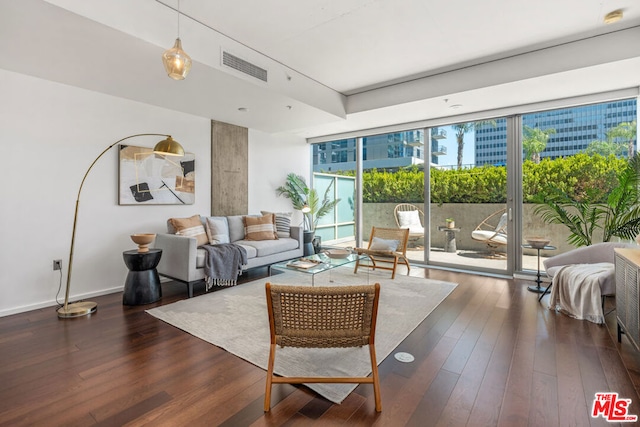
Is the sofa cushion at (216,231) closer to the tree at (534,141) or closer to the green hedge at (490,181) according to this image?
the green hedge at (490,181)

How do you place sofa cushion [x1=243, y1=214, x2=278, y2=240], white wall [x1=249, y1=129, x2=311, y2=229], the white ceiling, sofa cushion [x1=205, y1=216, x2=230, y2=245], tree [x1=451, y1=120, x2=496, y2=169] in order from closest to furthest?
1. the white ceiling
2. sofa cushion [x1=205, y1=216, x2=230, y2=245]
3. sofa cushion [x1=243, y1=214, x2=278, y2=240]
4. tree [x1=451, y1=120, x2=496, y2=169]
5. white wall [x1=249, y1=129, x2=311, y2=229]

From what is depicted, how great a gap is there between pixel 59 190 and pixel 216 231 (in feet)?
5.82

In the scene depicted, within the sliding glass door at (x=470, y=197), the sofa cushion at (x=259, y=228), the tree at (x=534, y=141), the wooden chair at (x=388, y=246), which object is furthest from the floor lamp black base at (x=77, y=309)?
the tree at (x=534, y=141)

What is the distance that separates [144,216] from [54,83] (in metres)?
1.74

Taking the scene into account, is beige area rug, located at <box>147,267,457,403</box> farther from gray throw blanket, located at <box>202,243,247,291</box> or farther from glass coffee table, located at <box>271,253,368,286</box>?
glass coffee table, located at <box>271,253,368,286</box>

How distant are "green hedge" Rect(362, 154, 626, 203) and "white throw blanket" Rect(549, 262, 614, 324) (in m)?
1.26

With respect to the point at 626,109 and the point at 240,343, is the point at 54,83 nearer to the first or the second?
the point at 240,343

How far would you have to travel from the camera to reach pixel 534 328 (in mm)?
2795

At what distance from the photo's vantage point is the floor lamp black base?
307 centimetres

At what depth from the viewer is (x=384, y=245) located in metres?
4.62

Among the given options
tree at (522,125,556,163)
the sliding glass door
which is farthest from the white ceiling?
the sliding glass door

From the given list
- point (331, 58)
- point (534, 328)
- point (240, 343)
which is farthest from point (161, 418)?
point (331, 58)

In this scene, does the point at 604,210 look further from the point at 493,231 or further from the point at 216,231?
the point at 216,231

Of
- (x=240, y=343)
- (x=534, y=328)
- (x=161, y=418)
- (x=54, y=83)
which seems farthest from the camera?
(x=54, y=83)
